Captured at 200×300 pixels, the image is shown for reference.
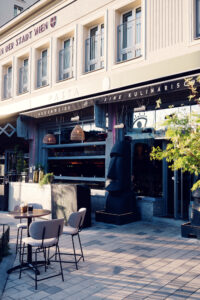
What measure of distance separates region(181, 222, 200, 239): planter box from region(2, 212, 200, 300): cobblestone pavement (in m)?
0.15

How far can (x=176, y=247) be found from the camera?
6.15 m

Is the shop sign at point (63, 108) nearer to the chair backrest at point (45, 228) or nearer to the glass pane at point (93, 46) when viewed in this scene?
the glass pane at point (93, 46)

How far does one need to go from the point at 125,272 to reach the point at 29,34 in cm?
1154

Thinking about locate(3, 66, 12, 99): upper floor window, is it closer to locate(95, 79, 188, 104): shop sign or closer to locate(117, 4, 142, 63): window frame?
locate(117, 4, 142, 63): window frame

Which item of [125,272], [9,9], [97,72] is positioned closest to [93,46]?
[97,72]

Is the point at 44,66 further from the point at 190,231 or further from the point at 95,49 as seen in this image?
the point at 190,231

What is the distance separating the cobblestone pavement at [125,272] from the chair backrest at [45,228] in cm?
68

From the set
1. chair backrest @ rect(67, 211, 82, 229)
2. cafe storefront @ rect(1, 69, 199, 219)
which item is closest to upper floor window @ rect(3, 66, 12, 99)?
cafe storefront @ rect(1, 69, 199, 219)

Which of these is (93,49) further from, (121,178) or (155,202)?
(155,202)

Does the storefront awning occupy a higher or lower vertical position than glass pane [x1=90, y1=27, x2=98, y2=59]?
lower

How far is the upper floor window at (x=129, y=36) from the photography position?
9.26 m

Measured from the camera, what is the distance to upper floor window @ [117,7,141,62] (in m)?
9.26

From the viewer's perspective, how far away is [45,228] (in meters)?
4.41

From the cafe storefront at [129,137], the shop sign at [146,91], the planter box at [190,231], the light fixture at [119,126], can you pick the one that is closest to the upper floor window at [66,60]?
the cafe storefront at [129,137]
